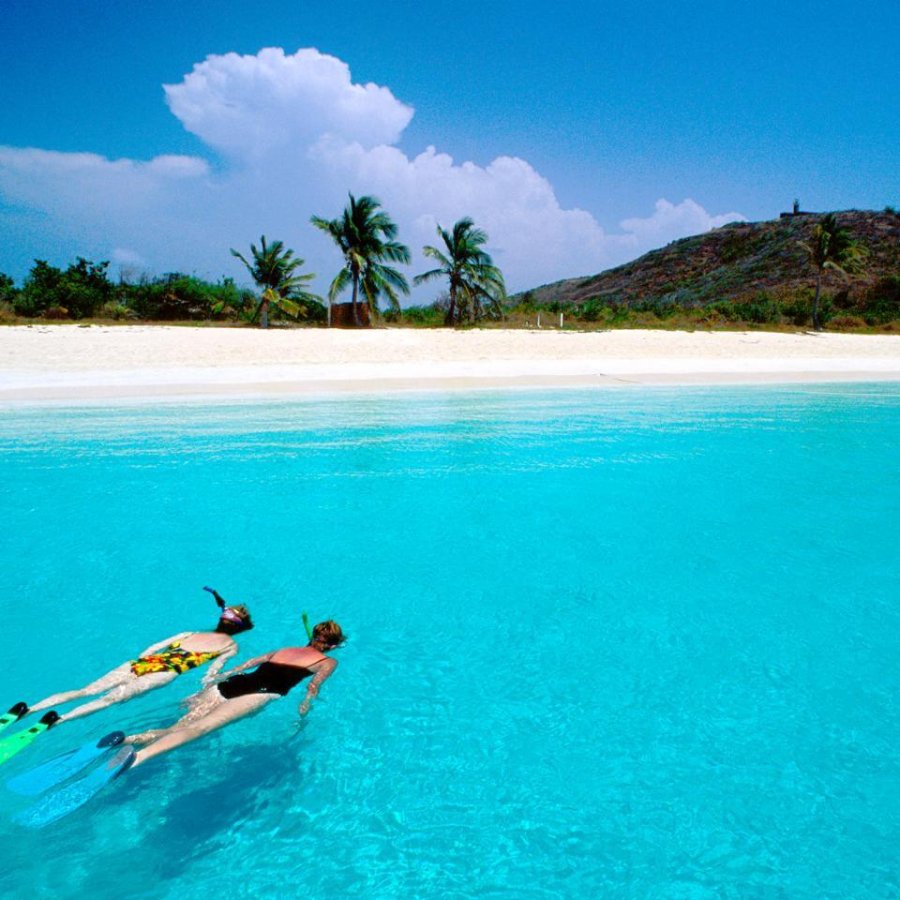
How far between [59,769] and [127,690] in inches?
34.9

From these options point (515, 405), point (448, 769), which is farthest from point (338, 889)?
point (515, 405)

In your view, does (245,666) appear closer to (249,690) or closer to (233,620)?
(249,690)

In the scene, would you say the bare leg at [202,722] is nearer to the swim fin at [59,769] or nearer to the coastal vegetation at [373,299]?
the swim fin at [59,769]

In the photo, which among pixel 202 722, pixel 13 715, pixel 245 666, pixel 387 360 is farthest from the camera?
pixel 387 360

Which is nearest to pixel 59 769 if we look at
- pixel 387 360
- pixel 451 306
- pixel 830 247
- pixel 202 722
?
pixel 202 722

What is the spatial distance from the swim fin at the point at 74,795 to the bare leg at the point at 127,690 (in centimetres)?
67

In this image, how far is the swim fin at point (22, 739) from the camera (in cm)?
354

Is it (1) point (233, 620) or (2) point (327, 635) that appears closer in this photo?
(2) point (327, 635)

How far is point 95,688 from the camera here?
13.8 ft

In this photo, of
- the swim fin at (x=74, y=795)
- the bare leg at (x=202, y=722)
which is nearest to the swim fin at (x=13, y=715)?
the swim fin at (x=74, y=795)

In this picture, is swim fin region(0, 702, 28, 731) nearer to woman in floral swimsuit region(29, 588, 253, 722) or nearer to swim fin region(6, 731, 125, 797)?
woman in floral swimsuit region(29, 588, 253, 722)

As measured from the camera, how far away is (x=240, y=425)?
1338 cm

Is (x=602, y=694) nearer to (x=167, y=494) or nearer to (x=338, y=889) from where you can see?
(x=338, y=889)

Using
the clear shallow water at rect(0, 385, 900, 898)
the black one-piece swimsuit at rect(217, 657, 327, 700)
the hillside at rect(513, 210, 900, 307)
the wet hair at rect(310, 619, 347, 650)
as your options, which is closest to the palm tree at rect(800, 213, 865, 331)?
the hillside at rect(513, 210, 900, 307)
